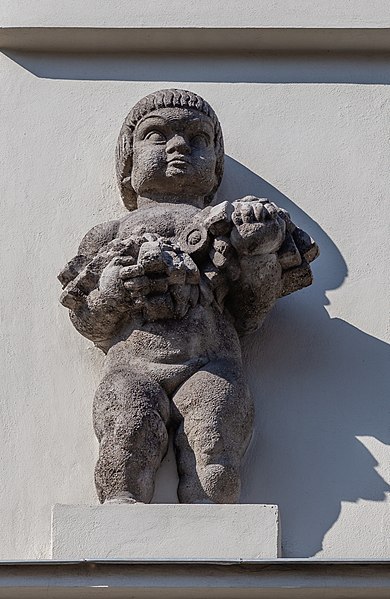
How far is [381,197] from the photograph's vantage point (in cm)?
709

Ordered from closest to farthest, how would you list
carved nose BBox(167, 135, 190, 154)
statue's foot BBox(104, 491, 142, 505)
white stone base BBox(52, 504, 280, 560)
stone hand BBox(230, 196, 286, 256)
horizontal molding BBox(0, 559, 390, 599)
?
horizontal molding BBox(0, 559, 390, 599), white stone base BBox(52, 504, 280, 560), statue's foot BBox(104, 491, 142, 505), stone hand BBox(230, 196, 286, 256), carved nose BBox(167, 135, 190, 154)

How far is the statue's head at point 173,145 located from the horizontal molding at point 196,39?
21.2 inches

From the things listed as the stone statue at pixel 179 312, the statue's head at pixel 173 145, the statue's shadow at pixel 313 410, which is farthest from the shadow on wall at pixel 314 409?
the statue's head at pixel 173 145

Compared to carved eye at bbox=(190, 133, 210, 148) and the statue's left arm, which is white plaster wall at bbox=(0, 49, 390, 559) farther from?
carved eye at bbox=(190, 133, 210, 148)

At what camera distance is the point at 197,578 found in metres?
5.91

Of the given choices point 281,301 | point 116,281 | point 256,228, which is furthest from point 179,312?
point 281,301

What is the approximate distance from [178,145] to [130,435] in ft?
3.47

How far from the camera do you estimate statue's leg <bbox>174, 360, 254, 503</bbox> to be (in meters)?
6.27

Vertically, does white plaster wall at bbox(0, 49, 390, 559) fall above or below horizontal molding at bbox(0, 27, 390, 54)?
below

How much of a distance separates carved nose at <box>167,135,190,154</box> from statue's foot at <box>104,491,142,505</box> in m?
1.22

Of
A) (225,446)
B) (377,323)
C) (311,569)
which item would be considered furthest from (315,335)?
(311,569)

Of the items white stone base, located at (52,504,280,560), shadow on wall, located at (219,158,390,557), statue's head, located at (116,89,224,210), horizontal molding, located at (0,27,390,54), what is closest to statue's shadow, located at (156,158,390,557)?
shadow on wall, located at (219,158,390,557)

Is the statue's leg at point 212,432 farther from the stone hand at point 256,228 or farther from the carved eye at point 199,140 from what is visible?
the carved eye at point 199,140

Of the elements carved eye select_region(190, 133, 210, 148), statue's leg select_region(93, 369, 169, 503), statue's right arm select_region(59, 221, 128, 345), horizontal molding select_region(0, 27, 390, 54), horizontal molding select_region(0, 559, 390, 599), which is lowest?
horizontal molding select_region(0, 559, 390, 599)
